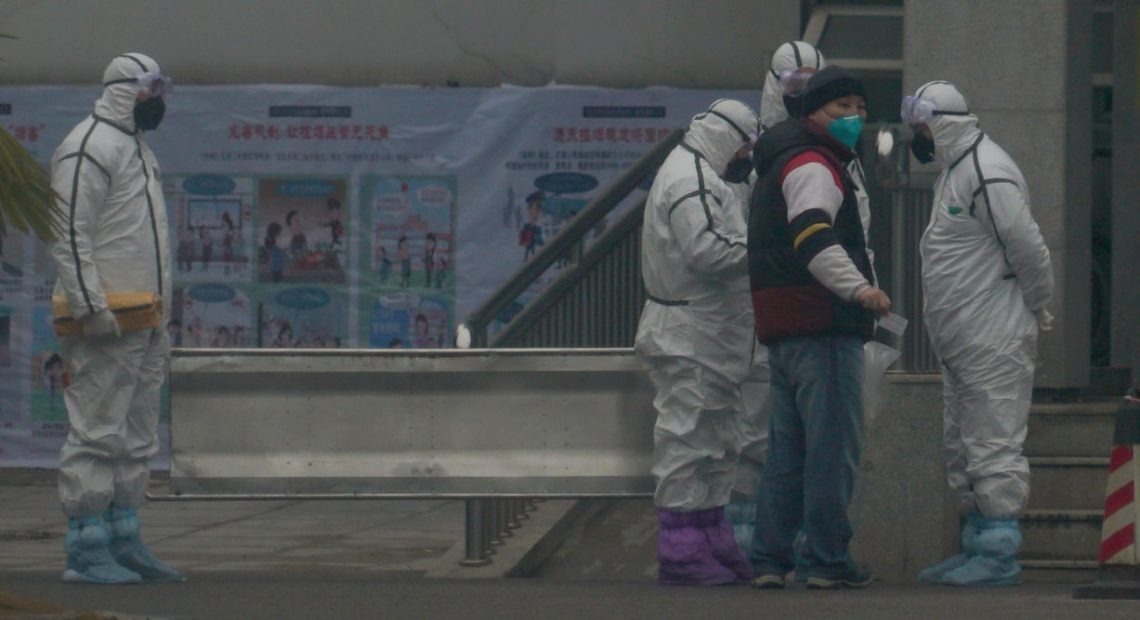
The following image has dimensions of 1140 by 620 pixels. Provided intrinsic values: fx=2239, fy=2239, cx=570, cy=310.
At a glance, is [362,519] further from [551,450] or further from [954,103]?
[954,103]

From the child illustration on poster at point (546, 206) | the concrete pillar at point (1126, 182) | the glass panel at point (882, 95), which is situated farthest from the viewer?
the child illustration on poster at point (546, 206)

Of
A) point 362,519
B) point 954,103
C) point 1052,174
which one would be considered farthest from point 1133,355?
point 362,519

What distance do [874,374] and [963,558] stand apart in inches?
43.1

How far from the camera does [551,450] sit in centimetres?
846

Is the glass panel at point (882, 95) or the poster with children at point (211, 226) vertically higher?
the glass panel at point (882, 95)

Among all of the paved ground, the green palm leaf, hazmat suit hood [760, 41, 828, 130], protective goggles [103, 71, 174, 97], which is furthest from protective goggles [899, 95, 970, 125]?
the green palm leaf

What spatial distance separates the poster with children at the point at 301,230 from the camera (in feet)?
Result: 43.6

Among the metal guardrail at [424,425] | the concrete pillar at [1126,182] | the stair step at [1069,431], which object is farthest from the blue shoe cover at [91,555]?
the concrete pillar at [1126,182]

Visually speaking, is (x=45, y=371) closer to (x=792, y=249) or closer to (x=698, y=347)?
(x=698, y=347)

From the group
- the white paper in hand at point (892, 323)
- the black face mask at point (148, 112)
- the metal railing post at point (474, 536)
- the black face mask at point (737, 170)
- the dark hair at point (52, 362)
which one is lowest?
the metal railing post at point (474, 536)

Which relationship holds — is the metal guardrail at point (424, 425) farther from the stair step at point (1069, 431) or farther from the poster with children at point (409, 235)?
the poster with children at point (409, 235)

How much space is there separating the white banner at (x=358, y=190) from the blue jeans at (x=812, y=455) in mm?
5322

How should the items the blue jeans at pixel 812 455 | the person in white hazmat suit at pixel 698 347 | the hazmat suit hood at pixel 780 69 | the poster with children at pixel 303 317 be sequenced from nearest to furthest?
the blue jeans at pixel 812 455
the person in white hazmat suit at pixel 698 347
the hazmat suit hood at pixel 780 69
the poster with children at pixel 303 317

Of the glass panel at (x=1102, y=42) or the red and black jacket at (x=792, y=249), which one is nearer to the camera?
the red and black jacket at (x=792, y=249)
